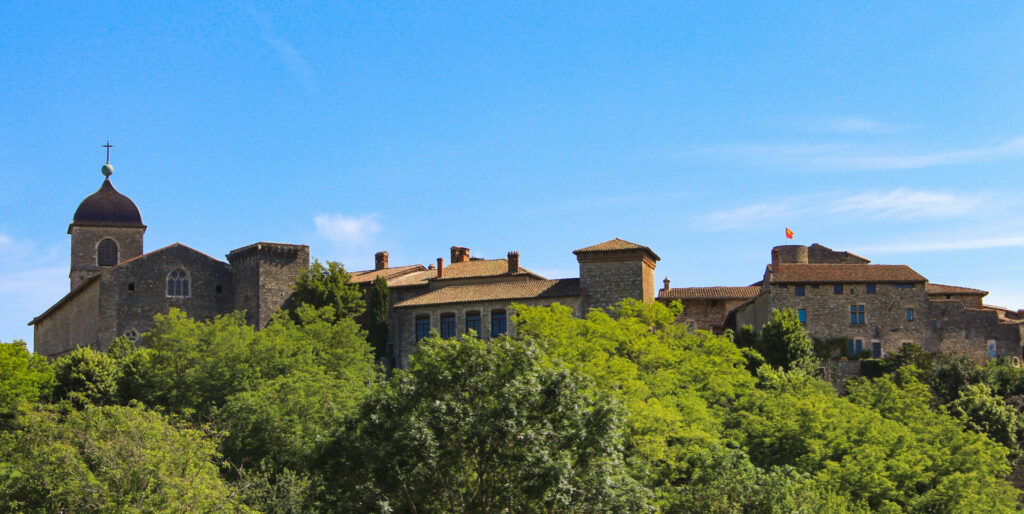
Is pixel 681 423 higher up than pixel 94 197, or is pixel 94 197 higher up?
pixel 94 197

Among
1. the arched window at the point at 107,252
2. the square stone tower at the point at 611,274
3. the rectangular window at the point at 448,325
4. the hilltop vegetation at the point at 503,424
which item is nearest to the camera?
the hilltop vegetation at the point at 503,424

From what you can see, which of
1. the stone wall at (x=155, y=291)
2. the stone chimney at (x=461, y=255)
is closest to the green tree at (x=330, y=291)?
the stone wall at (x=155, y=291)

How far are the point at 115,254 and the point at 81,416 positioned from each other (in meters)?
44.4

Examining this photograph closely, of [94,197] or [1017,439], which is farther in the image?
[94,197]

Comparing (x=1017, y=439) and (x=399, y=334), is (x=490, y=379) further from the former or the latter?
(x=1017, y=439)

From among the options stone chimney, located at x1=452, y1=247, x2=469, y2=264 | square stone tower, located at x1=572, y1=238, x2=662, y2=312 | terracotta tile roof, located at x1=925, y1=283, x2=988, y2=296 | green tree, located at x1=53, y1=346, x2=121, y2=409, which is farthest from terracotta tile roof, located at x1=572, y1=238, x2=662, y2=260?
green tree, located at x1=53, y1=346, x2=121, y2=409

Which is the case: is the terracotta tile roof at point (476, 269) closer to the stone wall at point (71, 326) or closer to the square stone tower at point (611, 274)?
the square stone tower at point (611, 274)

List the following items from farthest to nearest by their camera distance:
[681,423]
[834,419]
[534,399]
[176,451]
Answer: [834,419] < [681,423] < [176,451] < [534,399]

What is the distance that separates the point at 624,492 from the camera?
104ft

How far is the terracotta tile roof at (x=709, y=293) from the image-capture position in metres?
73.6

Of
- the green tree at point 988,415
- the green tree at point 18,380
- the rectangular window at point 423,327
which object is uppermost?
the rectangular window at point 423,327

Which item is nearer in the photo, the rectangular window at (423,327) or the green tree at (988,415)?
the green tree at (988,415)

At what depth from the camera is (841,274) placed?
68.8 meters

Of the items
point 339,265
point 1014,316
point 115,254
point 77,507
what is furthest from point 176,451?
point 1014,316
